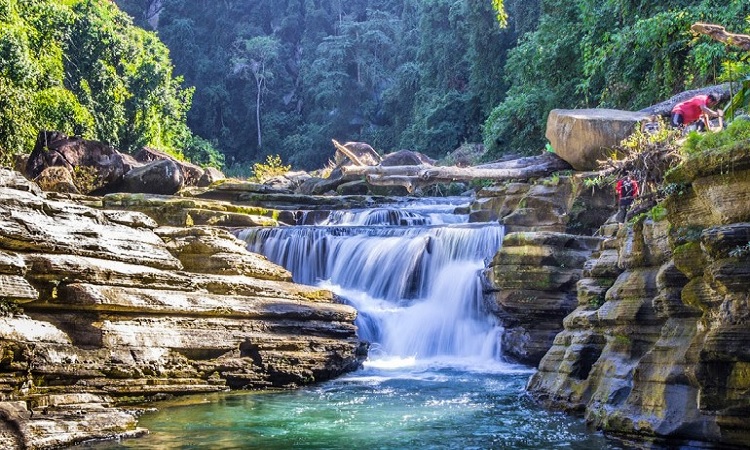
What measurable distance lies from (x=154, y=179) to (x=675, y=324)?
20.5 m

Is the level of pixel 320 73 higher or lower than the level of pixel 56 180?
higher

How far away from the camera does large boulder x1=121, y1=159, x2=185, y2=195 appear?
2589 centimetres

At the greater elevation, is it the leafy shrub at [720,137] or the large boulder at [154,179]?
the large boulder at [154,179]

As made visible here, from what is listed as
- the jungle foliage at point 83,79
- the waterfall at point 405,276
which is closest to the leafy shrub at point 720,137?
the waterfall at point 405,276

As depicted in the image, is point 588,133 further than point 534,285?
Yes

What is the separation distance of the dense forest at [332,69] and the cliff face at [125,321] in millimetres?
7063

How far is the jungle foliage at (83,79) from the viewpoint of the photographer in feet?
73.8

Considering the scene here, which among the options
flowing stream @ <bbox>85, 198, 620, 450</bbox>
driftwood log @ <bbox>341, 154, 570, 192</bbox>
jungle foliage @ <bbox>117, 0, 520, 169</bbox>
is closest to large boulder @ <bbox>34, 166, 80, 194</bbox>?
flowing stream @ <bbox>85, 198, 620, 450</bbox>

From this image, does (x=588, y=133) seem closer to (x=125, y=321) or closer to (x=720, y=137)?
(x=720, y=137)

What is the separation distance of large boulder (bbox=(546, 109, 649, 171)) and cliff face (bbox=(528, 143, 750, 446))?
19.9 feet

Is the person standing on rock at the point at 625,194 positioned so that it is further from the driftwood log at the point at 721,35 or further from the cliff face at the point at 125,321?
the cliff face at the point at 125,321

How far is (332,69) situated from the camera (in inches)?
2029

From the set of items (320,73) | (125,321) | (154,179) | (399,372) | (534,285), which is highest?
(320,73)

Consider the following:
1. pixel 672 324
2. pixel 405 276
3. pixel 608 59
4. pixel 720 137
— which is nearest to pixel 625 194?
pixel 672 324
